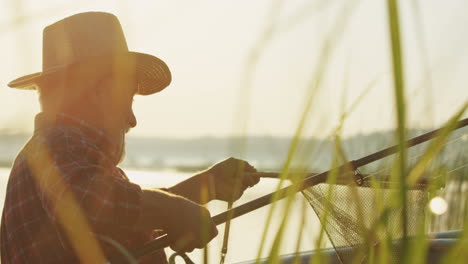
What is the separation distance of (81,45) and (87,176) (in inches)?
33.8

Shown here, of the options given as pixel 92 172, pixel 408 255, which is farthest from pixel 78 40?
pixel 408 255

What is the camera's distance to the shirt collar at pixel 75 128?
217cm

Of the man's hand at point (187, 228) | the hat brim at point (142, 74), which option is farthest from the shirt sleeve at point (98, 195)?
the hat brim at point (142, 74)

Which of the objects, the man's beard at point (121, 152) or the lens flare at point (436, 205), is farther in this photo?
the man's beard at point (121, 152)

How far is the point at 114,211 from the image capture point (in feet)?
6.31

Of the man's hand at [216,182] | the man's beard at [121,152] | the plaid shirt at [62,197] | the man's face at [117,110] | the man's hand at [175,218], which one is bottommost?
the plaid shirt at [62,197]

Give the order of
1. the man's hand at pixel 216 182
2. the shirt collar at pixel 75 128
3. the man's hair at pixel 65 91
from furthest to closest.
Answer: the man's hand at pixel 216 182 < the man's hair at pixel 65 91 < the shirt collar at pixel 75 128

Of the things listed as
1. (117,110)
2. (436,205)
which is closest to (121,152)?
(117,110)

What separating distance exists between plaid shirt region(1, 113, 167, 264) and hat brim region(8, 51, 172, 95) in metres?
0.31

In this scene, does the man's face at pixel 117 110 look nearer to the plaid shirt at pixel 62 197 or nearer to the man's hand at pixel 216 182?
the plaid shirt at pixel 62 197

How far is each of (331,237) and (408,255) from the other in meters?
1.73

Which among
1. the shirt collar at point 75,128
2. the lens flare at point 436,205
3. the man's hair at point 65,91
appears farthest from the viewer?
the man's hair at point 65,91

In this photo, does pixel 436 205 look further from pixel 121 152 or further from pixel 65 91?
pixel 65 91

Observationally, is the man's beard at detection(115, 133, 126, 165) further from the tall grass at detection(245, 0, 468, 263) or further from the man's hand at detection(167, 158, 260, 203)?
the tall grass at detection(245, 0, 468, 263)
